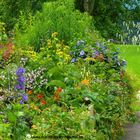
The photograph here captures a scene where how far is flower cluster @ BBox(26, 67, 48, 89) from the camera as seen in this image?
358 inches

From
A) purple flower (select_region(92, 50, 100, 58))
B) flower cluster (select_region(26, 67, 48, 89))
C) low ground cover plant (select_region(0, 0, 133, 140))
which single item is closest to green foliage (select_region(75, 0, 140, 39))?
low ground cover plant (select_region(0, 0, 133, 140))

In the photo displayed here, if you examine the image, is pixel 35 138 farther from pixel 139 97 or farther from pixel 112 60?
pixel 139 97

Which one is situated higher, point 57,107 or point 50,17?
point 50,17

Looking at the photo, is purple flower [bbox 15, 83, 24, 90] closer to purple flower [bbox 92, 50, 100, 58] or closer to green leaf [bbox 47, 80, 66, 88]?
green leaf [bbox 47, 80, 66, 88]

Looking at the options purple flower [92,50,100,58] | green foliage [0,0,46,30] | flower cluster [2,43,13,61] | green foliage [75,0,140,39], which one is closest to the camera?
flower cluster [2,43,13,61]

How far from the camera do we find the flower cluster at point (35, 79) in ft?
29.9

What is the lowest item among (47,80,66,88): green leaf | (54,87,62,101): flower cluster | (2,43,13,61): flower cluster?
(54,87,62,101): flower cluster

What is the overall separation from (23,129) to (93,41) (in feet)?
22.9

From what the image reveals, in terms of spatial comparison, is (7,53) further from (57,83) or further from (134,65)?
(134,65)

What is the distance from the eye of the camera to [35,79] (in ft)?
30.2

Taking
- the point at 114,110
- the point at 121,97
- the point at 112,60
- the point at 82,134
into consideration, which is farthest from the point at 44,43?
the point at 82,134

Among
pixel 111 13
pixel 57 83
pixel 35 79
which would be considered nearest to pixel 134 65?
pixel 35 79

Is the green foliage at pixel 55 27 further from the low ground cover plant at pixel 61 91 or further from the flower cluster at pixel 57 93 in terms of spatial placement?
the flower cluster at pixel 57 93

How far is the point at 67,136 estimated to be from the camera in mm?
6559
